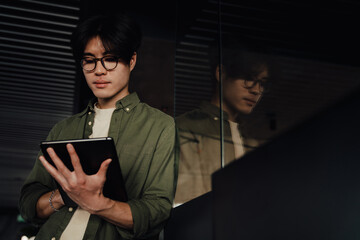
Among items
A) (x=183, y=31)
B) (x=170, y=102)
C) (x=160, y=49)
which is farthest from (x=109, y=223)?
(x=183, y=31)

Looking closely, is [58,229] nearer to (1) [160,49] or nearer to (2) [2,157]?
(1) [160,49]

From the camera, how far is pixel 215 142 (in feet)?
5.06

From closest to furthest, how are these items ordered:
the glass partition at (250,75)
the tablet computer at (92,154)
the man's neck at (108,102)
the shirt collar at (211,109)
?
the glass partition at (250,75) → the tablet computer at (92,154) → the shirt collar at (211,109) → the man's neck at (108,102)

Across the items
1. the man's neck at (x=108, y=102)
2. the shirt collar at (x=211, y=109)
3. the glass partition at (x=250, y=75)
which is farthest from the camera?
the man's neck at (x=108, y=102)

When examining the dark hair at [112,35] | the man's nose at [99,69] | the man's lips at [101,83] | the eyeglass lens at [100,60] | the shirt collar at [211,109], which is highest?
the dark hair at [112,35]

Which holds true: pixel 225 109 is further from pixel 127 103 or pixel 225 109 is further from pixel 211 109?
pixel 127 103

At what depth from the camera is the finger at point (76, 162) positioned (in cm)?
112

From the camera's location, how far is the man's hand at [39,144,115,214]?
1141 millimetres

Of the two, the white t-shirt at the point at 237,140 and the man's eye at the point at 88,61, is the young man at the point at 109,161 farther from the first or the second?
the white t-shirt at the point at 237,140

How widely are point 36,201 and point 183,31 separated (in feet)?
5.43

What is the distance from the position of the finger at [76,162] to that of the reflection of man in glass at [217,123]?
1.59ft

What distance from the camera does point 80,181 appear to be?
114cm

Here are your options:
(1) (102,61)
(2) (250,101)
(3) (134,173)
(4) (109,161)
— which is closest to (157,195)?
(3) (134,173)

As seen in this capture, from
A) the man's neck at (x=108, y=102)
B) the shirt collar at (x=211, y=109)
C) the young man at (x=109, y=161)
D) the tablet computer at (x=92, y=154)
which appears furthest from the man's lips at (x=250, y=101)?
the man's neck at (x=108, y=102)
